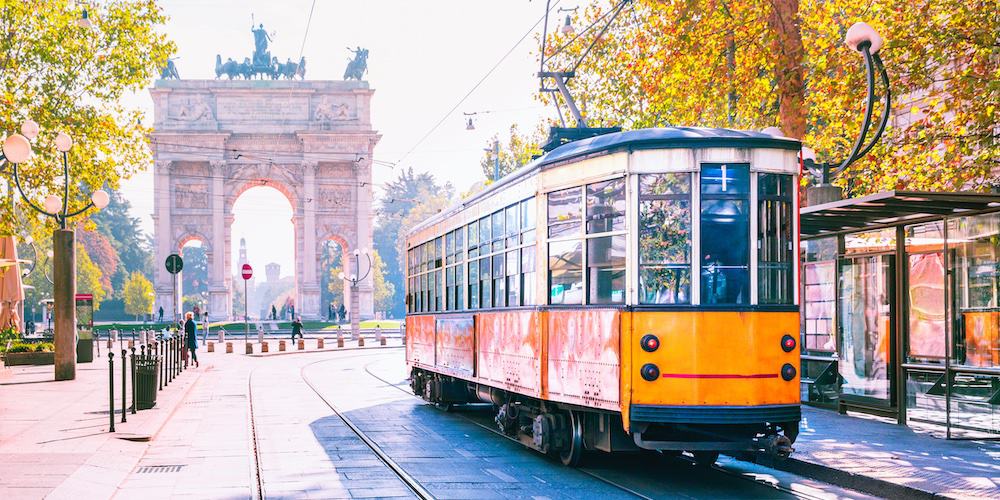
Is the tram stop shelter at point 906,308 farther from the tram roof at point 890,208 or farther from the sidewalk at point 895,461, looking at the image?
the sidewalk at point 895,461

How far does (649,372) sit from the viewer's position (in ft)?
35.1

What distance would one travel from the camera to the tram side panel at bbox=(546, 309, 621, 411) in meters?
11.0

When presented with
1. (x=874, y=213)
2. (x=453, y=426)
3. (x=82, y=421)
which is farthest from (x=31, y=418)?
(x=874, y=213)

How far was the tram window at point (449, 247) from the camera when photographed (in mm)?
17172

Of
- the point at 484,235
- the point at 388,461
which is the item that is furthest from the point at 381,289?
the point at 388,461

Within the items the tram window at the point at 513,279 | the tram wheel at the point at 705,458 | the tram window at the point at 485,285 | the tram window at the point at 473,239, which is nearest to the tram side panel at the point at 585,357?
the tram window at the point at 513,279

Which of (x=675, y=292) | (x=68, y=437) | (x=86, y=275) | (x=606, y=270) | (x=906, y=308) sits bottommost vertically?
(x=68, y=437)

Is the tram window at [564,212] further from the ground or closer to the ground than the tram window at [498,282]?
further from the ground

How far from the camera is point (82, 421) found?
1662cm

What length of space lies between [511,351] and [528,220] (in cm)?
155

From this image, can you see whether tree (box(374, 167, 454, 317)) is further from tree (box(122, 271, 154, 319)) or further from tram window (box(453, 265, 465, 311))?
tram window (box(453, 265, 465, 311))

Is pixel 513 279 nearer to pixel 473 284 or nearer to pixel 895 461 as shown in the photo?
pixel 473 284

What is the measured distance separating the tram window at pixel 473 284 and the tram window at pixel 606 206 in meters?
3.91

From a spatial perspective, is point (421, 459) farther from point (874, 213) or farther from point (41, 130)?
point (41, 130)
